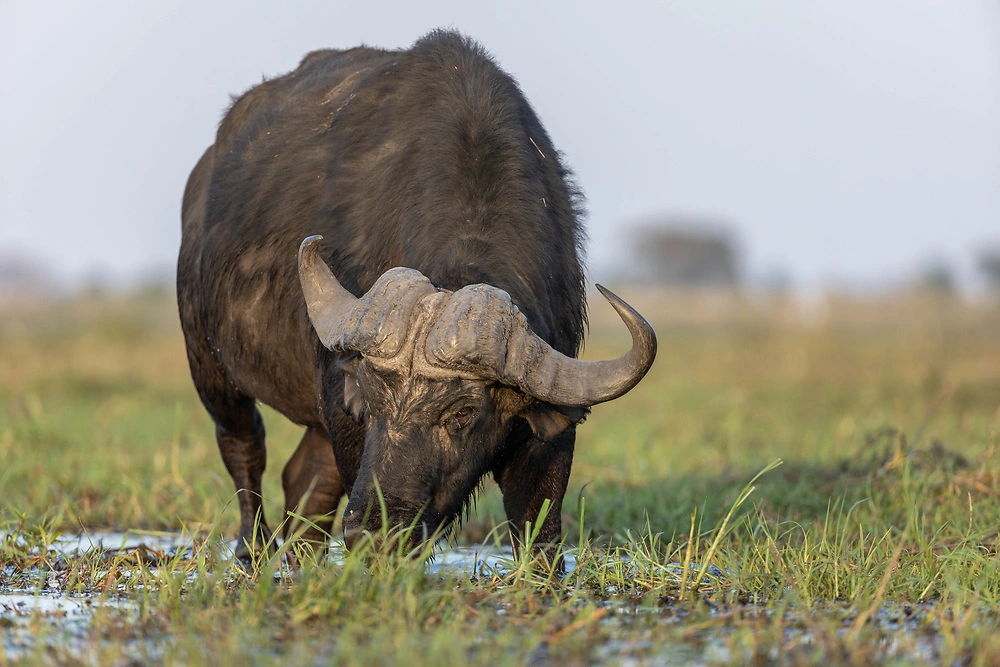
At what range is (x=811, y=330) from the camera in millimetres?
21469

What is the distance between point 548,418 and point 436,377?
56 cm

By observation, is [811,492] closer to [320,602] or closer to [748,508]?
[748,508]

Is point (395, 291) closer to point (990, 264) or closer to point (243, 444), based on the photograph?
point (243, 444)

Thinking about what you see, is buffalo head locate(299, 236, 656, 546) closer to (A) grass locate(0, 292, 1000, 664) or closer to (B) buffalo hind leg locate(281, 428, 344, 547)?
(A) grass locate(0, 292, 1000, 664)

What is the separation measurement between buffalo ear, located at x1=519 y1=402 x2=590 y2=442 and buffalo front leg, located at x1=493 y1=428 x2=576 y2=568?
0.23 metres

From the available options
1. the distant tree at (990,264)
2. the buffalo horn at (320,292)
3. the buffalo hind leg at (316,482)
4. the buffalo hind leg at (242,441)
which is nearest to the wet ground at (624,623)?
the buffalo horn at (320,292)

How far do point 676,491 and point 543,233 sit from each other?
226 cm

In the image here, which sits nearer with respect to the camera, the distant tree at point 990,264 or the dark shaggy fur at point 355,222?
the dark shaggy fur at point 355,222

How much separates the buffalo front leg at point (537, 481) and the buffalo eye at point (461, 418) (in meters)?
0.60

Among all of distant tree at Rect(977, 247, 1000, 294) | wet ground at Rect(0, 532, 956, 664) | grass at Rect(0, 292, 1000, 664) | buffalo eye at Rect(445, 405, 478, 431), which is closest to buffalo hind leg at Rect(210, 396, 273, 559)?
grass at Rect(0, 292, 1000, 664)

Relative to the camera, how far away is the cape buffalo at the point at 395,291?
3898mm

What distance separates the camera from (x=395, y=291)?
154 inches

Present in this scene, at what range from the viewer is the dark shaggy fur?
4.45 meters

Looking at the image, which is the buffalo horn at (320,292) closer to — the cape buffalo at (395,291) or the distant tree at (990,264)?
the cape buffalo at (395,291)
